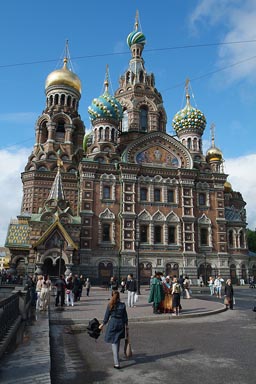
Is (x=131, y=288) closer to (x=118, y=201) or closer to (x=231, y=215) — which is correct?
(x=118, y=201)

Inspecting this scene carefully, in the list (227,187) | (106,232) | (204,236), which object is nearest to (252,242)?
(227,187)

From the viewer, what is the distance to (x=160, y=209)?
1395 inches

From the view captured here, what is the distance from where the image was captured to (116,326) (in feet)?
21.4

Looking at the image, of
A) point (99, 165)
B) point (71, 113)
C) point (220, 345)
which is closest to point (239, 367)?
point (220, 345)

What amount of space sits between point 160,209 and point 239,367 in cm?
2889

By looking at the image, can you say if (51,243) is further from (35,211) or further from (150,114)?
(150,114)

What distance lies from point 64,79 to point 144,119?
10847mm

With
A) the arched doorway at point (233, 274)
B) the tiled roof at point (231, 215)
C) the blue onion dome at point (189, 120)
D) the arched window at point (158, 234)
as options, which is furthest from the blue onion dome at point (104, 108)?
the arched doorway at point (233, 274)

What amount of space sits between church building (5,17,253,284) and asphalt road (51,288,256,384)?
20050 millimetres

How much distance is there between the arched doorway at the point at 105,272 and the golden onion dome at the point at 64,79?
2222cm

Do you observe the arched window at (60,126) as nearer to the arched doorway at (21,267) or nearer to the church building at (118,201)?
the church building at (118,201)

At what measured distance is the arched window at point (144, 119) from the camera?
43594mm

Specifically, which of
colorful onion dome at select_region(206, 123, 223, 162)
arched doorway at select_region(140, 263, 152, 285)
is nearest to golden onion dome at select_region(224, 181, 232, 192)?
colorful onion dome at select_region(206, 123, 223, 162)

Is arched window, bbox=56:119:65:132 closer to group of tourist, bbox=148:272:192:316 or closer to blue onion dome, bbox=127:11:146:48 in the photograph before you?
blue onion dome, bbox=127:11:146:48
